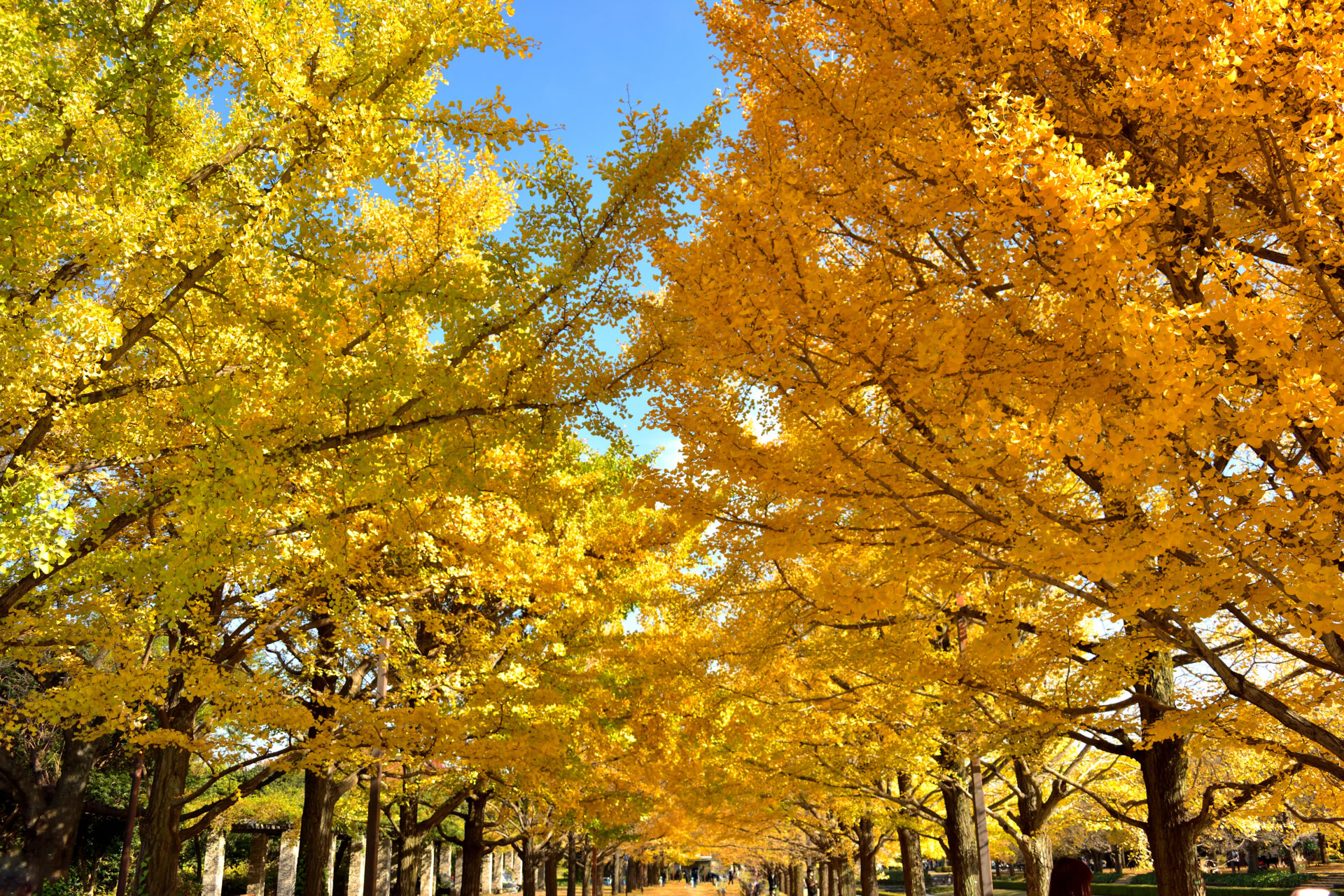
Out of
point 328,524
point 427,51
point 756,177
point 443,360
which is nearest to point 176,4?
point 427,51

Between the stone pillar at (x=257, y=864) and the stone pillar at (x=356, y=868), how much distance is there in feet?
17.3

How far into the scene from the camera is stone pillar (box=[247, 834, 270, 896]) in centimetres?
3288

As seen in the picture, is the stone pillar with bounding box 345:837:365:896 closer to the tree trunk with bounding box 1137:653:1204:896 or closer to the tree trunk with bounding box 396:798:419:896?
the tree trunk with bounding box 396:798:419:896

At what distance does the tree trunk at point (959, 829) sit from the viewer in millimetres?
11445

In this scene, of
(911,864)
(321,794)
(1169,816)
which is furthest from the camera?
(911,864)

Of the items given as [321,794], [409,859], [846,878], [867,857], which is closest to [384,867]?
[846,878]

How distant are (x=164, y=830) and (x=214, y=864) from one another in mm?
21892

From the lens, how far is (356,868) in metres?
29.8

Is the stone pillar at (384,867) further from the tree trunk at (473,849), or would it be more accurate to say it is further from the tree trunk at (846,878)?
the tree trunk at (846,878)

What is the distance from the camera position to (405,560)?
381 inches

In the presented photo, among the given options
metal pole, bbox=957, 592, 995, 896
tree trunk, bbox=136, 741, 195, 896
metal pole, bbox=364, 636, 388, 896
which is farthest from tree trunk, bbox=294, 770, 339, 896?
metal pole, bbox=957, 592, 995, 896

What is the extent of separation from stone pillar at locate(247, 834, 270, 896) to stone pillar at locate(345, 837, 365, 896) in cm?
528

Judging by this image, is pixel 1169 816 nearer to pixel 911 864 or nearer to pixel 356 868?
pixel 911 864

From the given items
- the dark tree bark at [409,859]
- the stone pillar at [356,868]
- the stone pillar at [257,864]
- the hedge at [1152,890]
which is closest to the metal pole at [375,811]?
the dark tree bark at [409,859]
